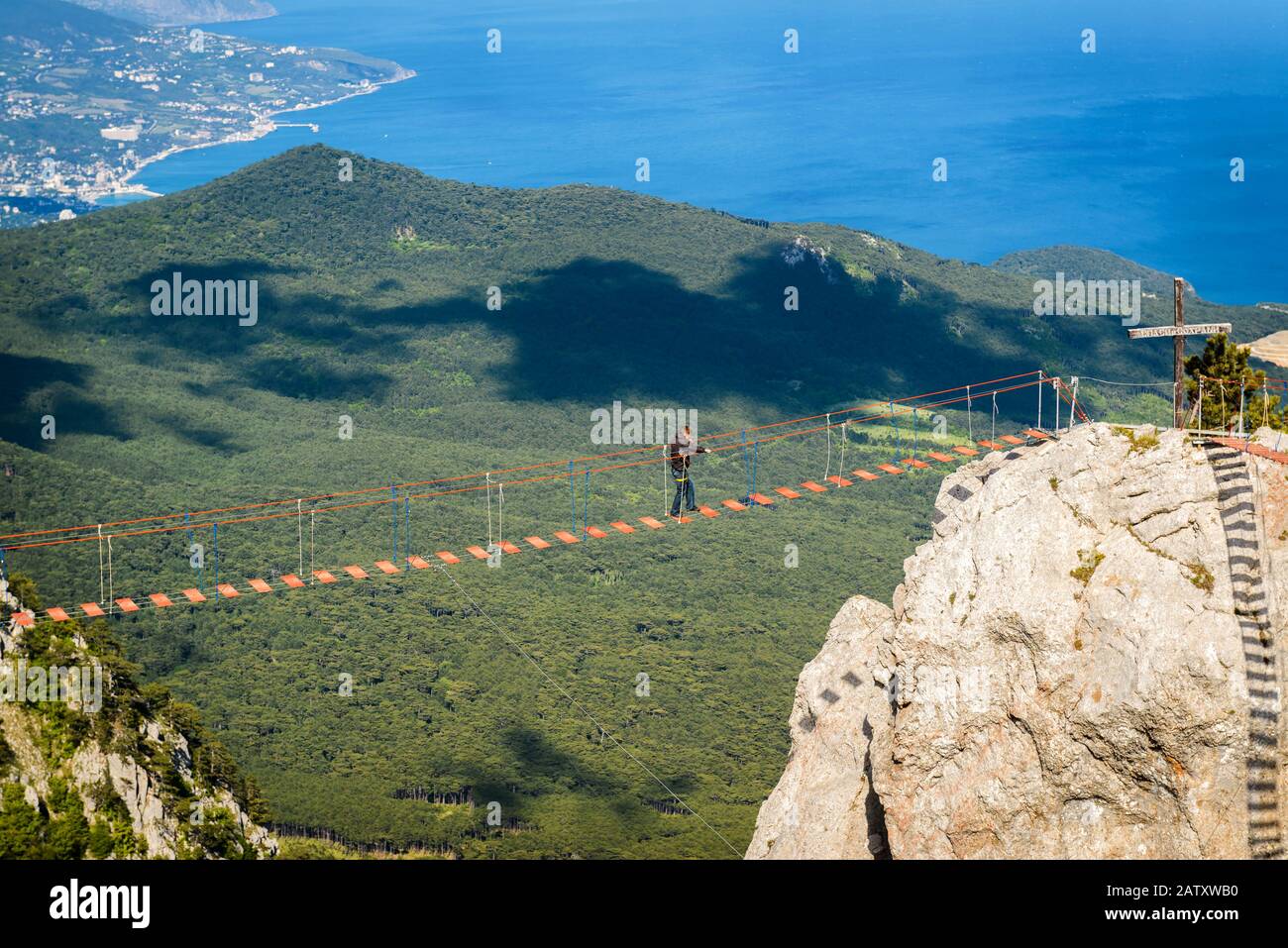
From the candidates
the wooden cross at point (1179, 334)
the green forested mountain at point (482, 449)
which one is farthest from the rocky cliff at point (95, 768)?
the wooden cross at point (1179, 334)

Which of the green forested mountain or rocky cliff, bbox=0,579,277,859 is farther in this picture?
the green forested mountain

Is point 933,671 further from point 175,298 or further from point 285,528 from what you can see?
point 175,298

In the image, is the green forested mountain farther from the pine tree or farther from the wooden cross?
the wooden cross

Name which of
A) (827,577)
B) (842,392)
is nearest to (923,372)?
(842,392)

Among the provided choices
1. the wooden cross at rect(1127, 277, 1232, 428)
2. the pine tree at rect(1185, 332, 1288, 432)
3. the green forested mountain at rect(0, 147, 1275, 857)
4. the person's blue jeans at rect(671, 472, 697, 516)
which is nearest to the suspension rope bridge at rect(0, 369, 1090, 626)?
the green forested mountain at rect(0, 147, 1275, 857)

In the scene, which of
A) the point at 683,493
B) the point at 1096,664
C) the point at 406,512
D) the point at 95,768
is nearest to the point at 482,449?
the point at 406,512

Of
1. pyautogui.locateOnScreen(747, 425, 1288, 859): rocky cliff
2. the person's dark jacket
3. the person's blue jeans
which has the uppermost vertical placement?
the person's dark jacket
